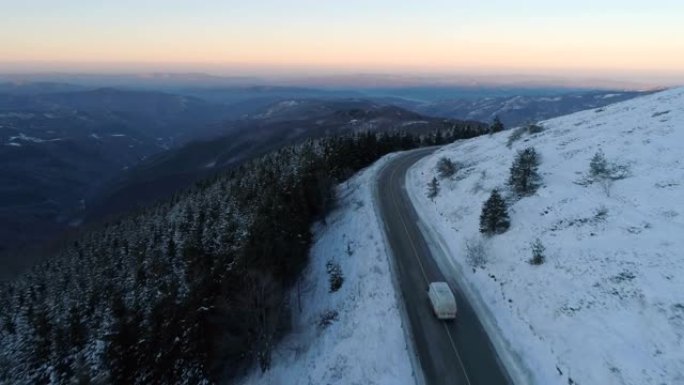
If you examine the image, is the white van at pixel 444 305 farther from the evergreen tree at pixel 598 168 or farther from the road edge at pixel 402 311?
the evergreen tree at pixel 598 168

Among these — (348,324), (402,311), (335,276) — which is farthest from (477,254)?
(335,276)

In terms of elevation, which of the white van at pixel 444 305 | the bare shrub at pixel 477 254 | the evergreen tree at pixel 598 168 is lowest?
the white van at pixel 444 305

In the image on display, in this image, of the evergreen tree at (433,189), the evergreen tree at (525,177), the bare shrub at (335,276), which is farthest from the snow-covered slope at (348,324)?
the evergreen tree at (525,177)

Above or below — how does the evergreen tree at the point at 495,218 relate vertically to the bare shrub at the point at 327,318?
above

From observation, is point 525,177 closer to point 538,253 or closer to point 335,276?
point 538,253

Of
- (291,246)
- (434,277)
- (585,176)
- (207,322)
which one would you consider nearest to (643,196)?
(585,176)

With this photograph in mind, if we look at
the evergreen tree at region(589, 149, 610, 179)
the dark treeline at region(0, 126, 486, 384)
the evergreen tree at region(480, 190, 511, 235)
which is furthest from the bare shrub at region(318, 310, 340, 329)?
the evergreen tree at region(589, 149, 610, 179)

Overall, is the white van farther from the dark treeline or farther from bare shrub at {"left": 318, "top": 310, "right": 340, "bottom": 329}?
the dark treeline

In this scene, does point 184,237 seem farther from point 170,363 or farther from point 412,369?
point 412,369
